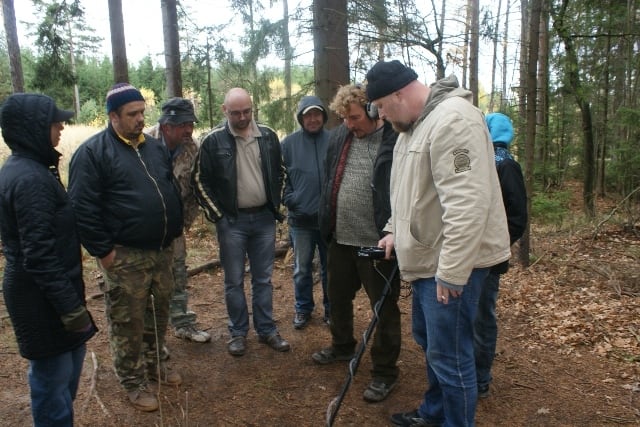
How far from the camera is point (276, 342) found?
4270 mm

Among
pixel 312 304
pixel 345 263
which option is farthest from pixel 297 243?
pixel 345 263

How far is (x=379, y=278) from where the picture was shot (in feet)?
11.2

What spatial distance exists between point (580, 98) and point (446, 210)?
6299 mm

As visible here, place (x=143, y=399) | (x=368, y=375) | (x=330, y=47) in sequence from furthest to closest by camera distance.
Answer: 1. (x=330, y=47)
2. (x=368, y=375)
3. (x=143, y=399)

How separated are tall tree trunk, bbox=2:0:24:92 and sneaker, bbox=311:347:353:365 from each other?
30.2 ft

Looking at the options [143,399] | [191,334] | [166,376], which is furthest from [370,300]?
[191,334]

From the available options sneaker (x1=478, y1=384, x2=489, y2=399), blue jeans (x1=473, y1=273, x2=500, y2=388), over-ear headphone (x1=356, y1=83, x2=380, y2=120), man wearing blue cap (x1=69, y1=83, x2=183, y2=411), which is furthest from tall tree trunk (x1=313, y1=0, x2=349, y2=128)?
sneaker (x1=478, y1=384, x2=489, y2=399)

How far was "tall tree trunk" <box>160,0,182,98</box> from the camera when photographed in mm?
8539

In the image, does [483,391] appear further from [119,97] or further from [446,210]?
[119,97]

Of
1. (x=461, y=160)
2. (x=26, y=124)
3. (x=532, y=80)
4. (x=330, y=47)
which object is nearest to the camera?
(x=461, y=160)

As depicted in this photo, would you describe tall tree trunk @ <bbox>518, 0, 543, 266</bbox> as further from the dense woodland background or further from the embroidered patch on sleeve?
the embroidered patch on sleeve

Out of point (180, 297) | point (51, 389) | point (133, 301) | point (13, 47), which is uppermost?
point (13, 47)

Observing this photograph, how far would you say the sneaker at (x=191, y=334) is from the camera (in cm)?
445

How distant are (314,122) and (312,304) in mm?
1866
